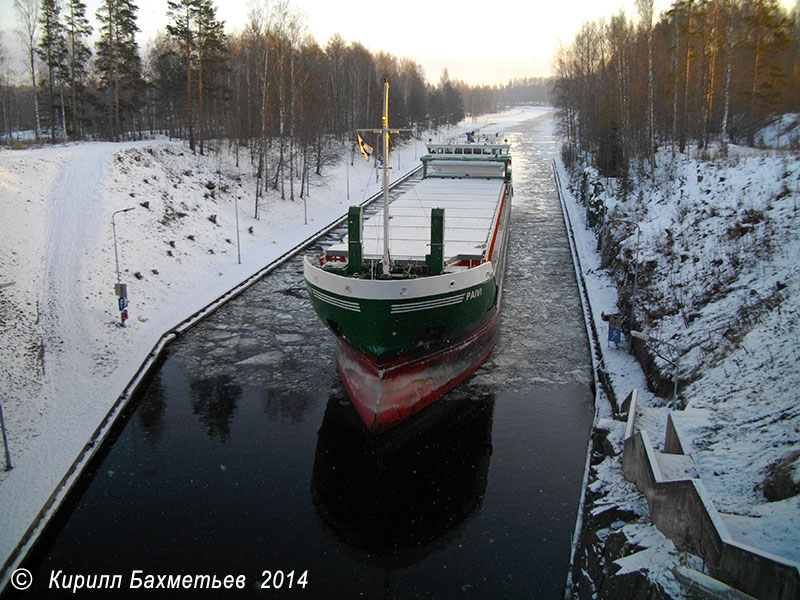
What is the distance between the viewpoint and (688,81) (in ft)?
113

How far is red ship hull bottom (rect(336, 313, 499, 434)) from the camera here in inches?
492

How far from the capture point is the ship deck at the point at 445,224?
15.5 meters

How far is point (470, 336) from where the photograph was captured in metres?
14.7

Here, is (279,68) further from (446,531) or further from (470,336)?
(446,531)

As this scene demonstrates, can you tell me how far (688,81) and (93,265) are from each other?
3293 cm

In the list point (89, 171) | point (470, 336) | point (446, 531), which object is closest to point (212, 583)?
point (446, 531)

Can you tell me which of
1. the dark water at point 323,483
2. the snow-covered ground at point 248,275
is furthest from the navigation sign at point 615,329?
the dark water at point 323,483

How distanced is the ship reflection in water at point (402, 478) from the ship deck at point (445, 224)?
13.2 feet

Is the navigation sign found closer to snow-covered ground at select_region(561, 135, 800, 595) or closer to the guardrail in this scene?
snow-covered ground at select_region(561, 135, 800, 595)

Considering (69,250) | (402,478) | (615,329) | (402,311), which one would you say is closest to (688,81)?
(615,329)

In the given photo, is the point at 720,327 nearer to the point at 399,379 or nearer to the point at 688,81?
the point at 399,379

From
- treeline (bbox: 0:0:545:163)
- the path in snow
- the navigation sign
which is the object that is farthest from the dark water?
treeline (bbox: 0:0:545:163)

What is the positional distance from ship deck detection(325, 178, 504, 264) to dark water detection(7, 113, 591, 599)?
3.09m

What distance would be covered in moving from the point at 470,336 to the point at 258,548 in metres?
7.44
